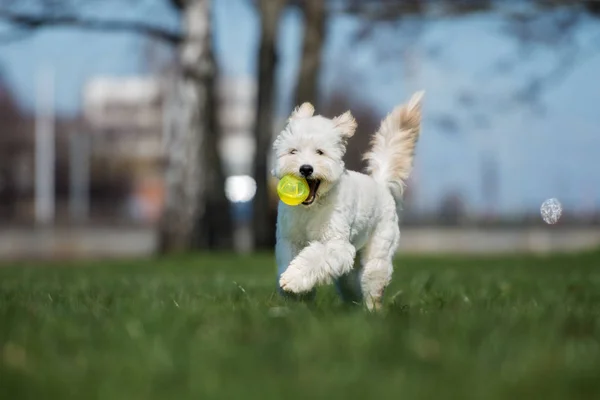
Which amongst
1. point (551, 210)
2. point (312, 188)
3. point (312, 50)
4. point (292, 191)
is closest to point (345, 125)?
point (312, 188)

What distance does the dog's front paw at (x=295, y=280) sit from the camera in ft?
19.1

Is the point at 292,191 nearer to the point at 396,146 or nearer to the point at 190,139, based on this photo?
the point at 396,146

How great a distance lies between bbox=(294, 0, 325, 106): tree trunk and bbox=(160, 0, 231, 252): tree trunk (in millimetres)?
2017

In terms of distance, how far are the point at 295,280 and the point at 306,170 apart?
0.71 m

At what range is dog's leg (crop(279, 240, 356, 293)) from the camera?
19.2 ft

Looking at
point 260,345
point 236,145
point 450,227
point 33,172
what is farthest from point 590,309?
point 236,145

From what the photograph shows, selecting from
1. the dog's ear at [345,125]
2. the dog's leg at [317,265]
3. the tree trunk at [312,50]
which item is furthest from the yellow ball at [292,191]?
the tree trunk at [312,50]

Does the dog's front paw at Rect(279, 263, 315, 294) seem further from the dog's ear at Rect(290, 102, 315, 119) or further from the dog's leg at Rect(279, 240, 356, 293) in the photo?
the dog's ear at Rect(290, 102, 315, 119)

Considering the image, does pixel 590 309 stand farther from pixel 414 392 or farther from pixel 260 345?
pixel 414 392

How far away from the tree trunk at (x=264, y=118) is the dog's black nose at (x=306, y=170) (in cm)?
1623

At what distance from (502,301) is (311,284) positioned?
1742 millimetres

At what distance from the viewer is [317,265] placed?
237 inches

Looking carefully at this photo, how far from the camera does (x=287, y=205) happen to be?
6484 mm

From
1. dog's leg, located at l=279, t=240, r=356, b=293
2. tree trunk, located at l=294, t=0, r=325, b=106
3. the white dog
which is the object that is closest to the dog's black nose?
the white dog
